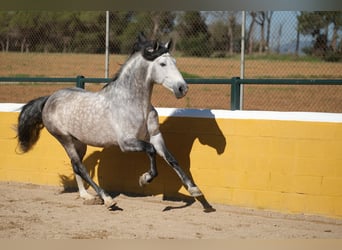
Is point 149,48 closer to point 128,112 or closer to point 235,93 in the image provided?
point 128,112

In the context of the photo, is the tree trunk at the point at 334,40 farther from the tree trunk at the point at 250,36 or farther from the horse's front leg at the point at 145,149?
the horse's front leg at the point at 145,149

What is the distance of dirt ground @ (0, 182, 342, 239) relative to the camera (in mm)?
5742

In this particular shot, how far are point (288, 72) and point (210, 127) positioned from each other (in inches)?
248

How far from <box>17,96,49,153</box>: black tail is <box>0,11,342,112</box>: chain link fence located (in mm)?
4315

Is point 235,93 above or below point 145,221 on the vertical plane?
above

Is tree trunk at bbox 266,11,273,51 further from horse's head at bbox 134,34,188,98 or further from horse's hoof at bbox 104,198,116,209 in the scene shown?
horse's hoof at bbox 104,198,116,209

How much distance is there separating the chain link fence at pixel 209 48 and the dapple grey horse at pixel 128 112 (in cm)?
391

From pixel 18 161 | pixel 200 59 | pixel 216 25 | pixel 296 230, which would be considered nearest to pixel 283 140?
pixel 296 230

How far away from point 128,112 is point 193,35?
23.2ft

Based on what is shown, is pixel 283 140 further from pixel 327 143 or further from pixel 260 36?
pixel 260 36

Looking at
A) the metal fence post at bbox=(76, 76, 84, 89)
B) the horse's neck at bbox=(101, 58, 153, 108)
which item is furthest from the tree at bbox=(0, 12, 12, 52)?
the horse's neck at bbox=(101, 58, 153, 108)

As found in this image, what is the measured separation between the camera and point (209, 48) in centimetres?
1210

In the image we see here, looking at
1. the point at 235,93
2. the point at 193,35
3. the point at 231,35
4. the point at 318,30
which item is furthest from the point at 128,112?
the point at 193,35

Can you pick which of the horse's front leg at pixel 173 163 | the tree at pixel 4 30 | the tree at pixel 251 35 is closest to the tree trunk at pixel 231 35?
the tree at pixel 251 35
